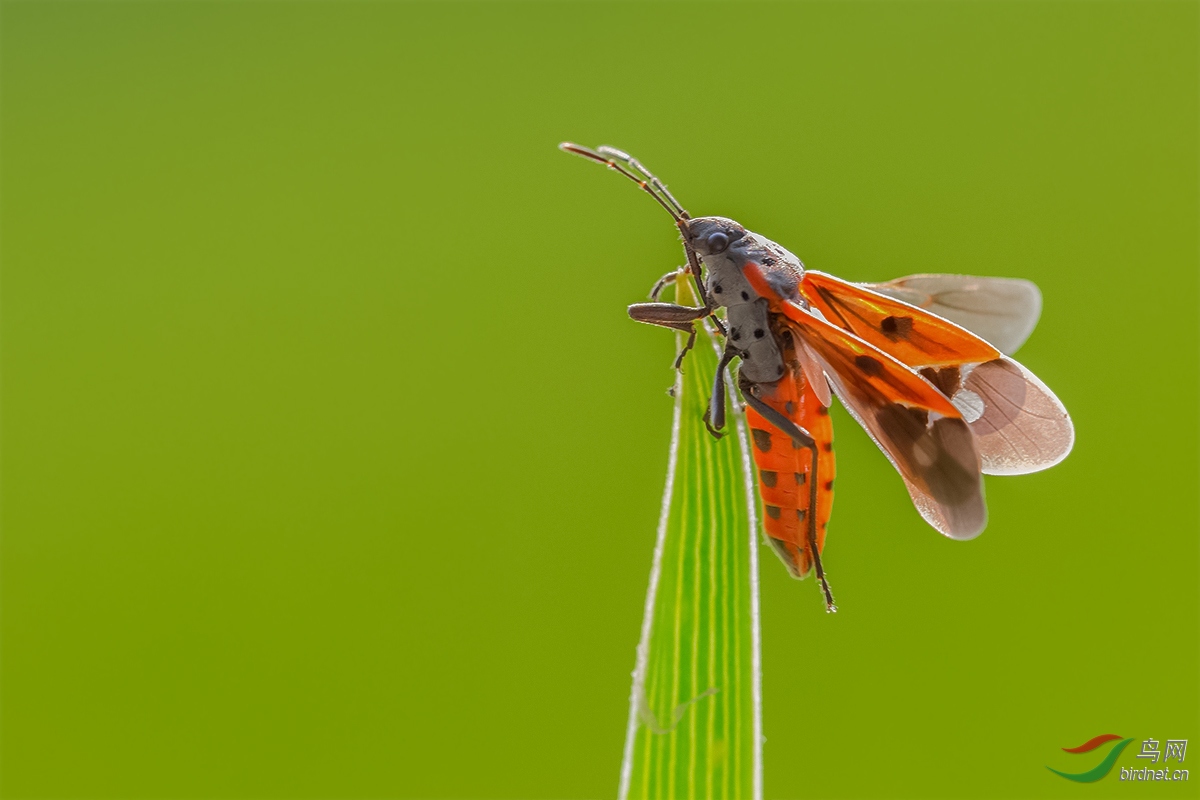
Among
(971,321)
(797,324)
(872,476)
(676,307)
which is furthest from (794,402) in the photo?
(872,476)

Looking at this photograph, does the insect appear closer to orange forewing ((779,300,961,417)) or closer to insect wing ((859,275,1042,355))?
orange forewing ((779,300,961,417))

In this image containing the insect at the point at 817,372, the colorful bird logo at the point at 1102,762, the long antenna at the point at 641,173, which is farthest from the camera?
the colorful bird logo at the point at 1102,762

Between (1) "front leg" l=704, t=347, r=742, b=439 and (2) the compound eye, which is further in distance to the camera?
(2) the compound eye

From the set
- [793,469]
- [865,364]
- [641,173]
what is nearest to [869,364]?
[865,364]

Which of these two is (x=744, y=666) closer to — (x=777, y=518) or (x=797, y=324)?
(x=777, y=518)

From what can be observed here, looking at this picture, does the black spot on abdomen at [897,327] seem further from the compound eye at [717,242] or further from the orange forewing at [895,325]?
the compound eye at [717,242]

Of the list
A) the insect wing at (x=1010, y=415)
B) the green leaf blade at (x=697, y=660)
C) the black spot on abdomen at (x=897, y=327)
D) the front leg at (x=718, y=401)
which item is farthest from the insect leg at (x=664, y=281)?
the green leaf blade at (x=697, y=660)

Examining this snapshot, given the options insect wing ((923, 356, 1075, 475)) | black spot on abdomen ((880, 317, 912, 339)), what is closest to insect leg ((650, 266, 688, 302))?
black spot on abdomen ((880, 317, 912, 339))
